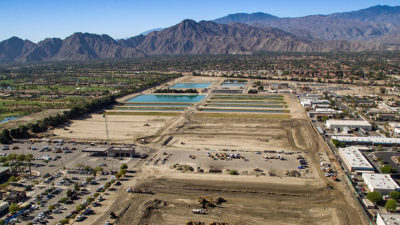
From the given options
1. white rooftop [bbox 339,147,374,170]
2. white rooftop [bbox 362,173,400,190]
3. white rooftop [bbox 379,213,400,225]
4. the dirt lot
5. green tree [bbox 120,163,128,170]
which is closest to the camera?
white rooftop [bbox 379,213,400,225]

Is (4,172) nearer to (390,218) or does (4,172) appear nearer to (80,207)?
(80,207)

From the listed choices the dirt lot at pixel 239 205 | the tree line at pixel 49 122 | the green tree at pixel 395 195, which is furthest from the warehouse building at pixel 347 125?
the tree line at pixel 49 122

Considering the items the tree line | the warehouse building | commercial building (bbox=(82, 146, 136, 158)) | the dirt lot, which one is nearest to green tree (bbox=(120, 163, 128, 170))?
the dirt lot

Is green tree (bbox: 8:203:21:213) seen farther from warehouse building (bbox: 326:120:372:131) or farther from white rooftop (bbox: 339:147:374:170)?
warehouse building (bbox: 326:120:372:131)

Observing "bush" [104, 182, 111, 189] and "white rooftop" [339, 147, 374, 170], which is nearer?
"bush" [104, 182, 111, 189]

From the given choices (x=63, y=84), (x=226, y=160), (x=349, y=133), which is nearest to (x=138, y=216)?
(x=226, y=160)

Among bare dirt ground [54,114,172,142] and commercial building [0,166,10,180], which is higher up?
bare dirt ground [54,114,172,142]
